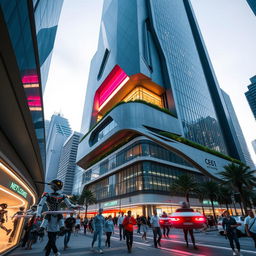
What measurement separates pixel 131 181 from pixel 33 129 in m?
37.2

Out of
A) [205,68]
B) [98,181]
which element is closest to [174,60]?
[205,68]

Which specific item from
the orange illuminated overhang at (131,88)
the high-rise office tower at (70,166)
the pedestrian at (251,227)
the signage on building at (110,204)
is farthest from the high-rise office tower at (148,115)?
the high-rise office tower at (70,166)

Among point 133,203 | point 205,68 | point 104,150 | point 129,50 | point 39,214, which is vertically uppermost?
point 205,68

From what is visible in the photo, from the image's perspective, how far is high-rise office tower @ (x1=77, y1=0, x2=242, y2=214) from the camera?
1651 inches

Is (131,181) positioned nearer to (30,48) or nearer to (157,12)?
(30,48)

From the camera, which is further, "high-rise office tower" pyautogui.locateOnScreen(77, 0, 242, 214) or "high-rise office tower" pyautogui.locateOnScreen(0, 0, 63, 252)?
"high-rise office tower" pyautogui.locateOnScreen(77, 0, 242, 214)

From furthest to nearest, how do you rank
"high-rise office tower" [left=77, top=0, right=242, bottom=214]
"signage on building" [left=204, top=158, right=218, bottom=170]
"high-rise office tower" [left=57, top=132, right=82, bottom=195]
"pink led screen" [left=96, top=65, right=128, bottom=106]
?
"high-rise office tower" [left=57, top=132, right=82, bottom=195]
"pink led screen" [left=96, top=65, right=128, bottom=106]
"signage on building" [left=204, top=158, right=218, bottom=170]
"high-rise office tower" [left=77, top=0, right=242, bottom=214]

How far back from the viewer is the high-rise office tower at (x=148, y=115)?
138 feet

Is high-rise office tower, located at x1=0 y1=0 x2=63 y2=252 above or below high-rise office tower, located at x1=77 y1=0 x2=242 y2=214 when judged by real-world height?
below

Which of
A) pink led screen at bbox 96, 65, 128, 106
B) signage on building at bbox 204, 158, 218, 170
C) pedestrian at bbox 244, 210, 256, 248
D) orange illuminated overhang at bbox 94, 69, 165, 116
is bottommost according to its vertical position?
pedestrian at bbox 244, 210, 256, 248

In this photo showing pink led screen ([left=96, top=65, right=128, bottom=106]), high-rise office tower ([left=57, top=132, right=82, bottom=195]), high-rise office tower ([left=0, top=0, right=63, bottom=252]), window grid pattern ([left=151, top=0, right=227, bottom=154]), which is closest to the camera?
high-rise office tower ([left=0, top=0, right=63, bottom=252])

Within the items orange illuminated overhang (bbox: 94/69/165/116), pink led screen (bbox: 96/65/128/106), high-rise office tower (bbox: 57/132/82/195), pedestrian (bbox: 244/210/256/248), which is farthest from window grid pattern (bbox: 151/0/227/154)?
high-rise office tower (bbox: 57/132/82/195)

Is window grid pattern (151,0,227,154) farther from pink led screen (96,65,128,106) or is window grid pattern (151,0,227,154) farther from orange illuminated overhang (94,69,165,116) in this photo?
pink led screen (96,65,128,106)

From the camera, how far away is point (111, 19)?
71562 mm
